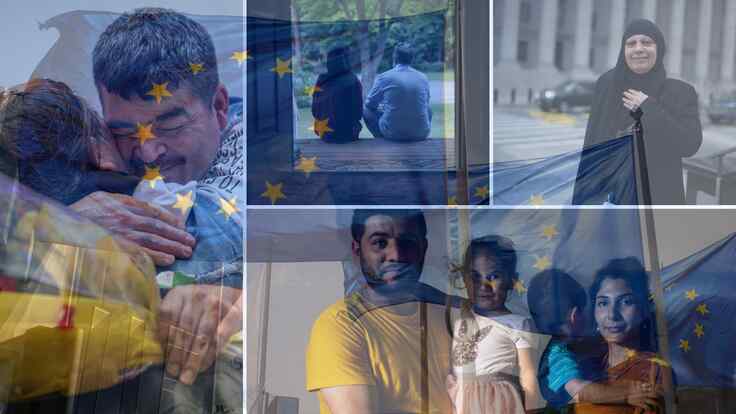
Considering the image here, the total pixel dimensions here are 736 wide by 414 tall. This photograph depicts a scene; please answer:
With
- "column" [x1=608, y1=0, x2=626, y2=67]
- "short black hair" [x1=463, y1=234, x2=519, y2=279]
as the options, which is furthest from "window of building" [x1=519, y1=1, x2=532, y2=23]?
"short black hair" [x1=463, y1=234, x2=519, y2=279]

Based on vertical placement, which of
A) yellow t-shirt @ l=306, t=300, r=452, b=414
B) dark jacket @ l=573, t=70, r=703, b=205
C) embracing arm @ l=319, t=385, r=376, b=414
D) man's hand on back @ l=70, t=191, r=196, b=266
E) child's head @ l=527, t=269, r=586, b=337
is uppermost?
dark jacket @ l=573, t=70, r=703, b=205

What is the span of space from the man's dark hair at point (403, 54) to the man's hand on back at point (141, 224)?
851mm

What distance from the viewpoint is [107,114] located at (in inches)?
116

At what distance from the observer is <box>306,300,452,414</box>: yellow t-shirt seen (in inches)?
115

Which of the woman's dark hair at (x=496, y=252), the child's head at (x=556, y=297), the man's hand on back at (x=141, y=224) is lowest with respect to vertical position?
the child's head at (x=556, y=297)

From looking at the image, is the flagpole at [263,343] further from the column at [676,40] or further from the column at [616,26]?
the column at [676,40]

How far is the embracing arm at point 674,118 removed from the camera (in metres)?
2.98

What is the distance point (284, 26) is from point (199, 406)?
1208mm

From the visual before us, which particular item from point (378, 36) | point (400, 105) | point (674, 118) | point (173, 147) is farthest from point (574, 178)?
point (173, 147)

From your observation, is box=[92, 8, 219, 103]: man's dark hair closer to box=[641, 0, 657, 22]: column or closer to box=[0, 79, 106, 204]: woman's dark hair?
box=[0, 79, 106, 204]: woman's dark hair

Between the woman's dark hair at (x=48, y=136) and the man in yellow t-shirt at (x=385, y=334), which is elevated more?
the woman's dark hair at (x=48, y=136)

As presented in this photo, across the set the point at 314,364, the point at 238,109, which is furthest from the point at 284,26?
the point at 314,364

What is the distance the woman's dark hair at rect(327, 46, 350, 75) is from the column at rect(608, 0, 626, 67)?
32.4 inches

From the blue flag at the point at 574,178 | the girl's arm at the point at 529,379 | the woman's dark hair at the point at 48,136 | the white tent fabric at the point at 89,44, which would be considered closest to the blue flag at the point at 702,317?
the blue flag at the point at 574,178
